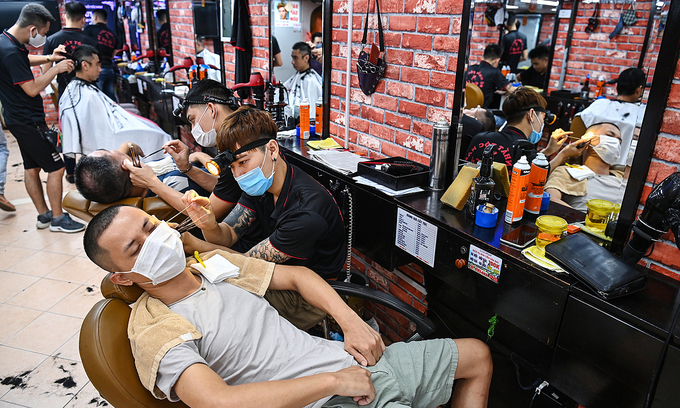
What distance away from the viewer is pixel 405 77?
84.9 inches

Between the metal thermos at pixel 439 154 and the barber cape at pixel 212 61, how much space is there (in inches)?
124

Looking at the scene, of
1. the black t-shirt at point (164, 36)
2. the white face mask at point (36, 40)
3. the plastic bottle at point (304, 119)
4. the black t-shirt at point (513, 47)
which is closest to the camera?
the black t-shirt at point (513, 47)

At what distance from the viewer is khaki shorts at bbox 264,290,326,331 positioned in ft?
5.84

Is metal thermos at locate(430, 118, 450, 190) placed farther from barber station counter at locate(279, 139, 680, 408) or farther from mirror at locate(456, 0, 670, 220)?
mirror at locate(456, 0, 670, 220)

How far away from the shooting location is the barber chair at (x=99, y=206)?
210 cm

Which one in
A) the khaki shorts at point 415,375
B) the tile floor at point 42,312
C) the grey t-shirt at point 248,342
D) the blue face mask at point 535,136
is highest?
the blue face mask at point 535,136

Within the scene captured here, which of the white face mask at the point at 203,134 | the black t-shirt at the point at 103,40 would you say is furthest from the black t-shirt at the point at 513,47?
the black t-shirt at the point at 103,40

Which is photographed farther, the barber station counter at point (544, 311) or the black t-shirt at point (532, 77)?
the black t-shirt at point (532, 77)

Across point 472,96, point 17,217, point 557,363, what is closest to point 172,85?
point 17,217

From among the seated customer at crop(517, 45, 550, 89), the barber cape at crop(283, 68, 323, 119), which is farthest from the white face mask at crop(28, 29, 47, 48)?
the seated customer at crop(517, 45, 550, 89)

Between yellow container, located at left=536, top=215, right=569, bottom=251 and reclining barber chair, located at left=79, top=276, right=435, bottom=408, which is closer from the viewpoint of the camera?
reclining barber chair, located at left=79, top=276, right=435, bottom=408

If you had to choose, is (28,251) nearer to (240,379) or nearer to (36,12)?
(36,12)

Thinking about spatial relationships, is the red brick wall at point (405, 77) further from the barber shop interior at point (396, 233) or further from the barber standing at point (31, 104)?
the barber standing at point (31, 104)

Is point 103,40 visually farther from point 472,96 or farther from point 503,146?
point 503,146
